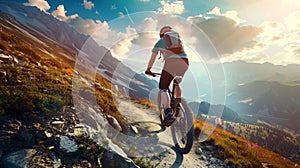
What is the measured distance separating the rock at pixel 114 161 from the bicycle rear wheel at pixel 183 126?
2223 mm

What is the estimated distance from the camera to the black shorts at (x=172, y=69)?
6.51m

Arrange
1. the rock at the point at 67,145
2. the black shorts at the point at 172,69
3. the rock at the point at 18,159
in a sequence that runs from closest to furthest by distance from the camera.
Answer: the rock at the point at 18,159, the rock at the point at 67,145, the black shorts at the point at 172,69

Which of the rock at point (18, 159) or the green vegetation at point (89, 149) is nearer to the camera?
the rock at point (18, 159)

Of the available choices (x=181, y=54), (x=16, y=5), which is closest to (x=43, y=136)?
(x=181, y=54)

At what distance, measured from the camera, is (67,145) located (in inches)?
198

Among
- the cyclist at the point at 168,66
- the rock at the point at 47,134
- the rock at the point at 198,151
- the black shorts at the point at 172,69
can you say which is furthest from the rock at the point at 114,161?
the rock at the point at 198,151

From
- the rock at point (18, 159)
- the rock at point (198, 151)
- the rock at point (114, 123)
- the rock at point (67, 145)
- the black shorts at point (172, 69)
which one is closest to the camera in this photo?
the rock at point (18, 159)

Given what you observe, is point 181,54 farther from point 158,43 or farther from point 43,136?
point 43,136

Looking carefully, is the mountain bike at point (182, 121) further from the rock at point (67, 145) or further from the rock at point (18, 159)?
the rock at point (18, 159)

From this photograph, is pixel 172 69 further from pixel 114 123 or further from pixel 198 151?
pixel 198 151

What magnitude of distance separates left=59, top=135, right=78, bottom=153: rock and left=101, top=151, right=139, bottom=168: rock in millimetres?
730

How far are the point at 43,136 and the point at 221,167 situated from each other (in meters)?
6.11

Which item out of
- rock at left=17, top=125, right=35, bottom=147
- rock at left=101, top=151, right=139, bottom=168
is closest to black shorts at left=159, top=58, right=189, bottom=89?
rock at left=101, top=151, right=139, bottom=168

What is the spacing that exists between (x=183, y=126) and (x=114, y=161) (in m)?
2.73
